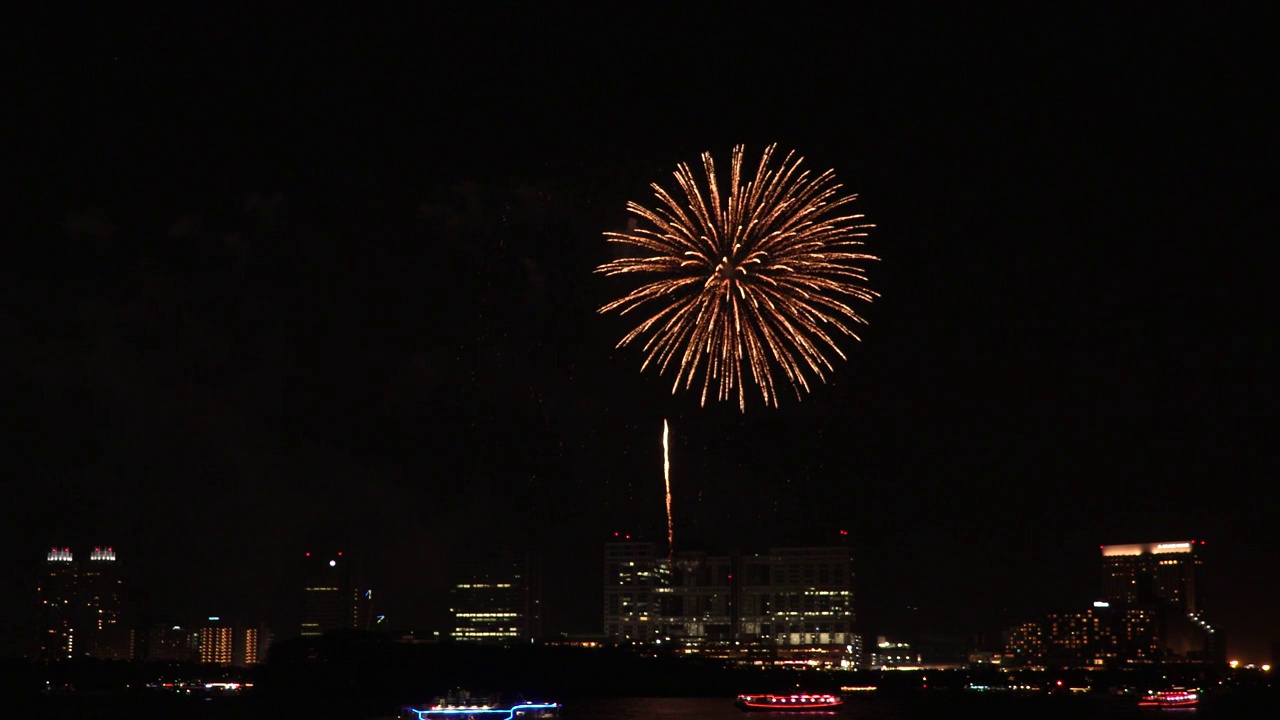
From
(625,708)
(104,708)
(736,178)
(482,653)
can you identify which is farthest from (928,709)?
(736,178)

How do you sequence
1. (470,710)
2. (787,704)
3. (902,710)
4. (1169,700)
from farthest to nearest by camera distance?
1. (1169,700)
2. (902,710)
3. (787,704)
4. (470,710)

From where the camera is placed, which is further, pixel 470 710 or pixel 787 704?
pixel 787 704

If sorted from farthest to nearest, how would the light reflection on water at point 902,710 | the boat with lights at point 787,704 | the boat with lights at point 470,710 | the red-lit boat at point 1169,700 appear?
1. the red-lit boat at point 1169,700
2. the boat with lights at point 787,704
3. the light reflection on water at point 902,710
4. the boat with lights at point 470,710

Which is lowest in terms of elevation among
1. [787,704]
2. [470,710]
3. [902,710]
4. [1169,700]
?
[1169,700]

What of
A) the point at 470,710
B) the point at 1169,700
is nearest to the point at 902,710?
the point at 1169,700

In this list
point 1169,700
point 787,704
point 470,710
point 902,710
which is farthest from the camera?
point 1169,700

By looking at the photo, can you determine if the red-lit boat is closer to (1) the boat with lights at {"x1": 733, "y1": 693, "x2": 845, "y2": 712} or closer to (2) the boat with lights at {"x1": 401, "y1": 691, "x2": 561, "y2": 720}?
(1) the boat with lights at {"x1": 733, "y1": 693, "x2": 845, "y2": 712}

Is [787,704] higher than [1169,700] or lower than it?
higher

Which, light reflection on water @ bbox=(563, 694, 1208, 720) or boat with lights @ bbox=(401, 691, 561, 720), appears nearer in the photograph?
boat with lights @ bbox=(401, 691, 561, 720)

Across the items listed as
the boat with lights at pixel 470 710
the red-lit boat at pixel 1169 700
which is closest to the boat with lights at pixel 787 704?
the boat with lights at pixel 470 710

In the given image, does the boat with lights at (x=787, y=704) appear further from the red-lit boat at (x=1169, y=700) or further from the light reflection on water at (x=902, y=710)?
the red-lit boat at (x=1169, y=700)

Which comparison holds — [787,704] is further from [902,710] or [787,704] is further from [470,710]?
[470,710]

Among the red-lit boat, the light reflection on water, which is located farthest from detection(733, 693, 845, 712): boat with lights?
the red-lit boat

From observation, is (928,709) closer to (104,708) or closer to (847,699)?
(847,699)
